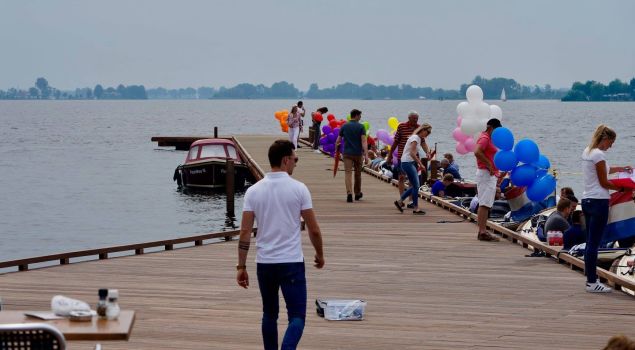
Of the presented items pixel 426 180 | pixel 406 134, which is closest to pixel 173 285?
pixel 406 134

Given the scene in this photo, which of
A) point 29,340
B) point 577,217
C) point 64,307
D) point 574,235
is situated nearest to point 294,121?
point 577,217

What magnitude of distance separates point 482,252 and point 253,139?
44287mm

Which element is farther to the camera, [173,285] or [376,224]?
[376,224]

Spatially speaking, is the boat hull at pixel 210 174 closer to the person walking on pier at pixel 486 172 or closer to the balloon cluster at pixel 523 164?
the balloon cluster at pixel 523 164

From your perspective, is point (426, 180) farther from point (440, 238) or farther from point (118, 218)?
point (118, 218)

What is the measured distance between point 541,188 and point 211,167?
90.4 feet

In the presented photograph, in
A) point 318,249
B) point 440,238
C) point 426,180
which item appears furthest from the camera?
point 426,180

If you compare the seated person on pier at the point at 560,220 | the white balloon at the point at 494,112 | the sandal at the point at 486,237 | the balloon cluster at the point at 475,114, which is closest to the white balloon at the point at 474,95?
the balloon cluster at the point at 475,114

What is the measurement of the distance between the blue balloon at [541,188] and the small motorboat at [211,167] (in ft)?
87.8

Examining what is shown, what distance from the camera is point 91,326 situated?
6430 millimetres

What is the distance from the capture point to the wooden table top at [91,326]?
20.5 feet

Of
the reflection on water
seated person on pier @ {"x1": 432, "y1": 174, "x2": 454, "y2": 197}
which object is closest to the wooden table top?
seated person on pier @ {"x1": 432, "y1": 174, "x2": 454, "y2": 197}

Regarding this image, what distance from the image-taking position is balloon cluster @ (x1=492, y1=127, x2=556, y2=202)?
16.7 m

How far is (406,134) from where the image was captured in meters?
20.5
